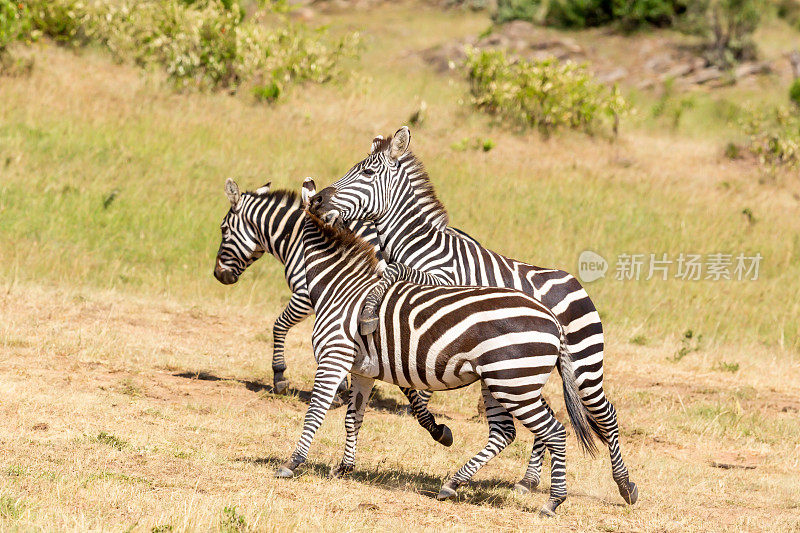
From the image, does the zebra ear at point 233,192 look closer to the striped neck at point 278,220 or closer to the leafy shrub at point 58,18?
the striped neck at point 278,220

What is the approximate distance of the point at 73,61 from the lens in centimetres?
1978

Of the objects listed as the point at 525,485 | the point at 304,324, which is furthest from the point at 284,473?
the point at 304,324

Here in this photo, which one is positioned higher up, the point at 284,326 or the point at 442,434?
the point at 442,434

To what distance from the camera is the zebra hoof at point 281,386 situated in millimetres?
9547

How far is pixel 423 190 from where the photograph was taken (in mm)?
8148

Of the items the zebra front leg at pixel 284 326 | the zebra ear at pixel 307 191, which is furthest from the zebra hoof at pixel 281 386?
the zebra ear at pixel 307 191

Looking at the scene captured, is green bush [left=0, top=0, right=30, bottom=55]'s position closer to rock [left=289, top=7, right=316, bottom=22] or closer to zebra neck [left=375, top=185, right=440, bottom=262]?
zebra neck [left=375, top=185, right=440, bottom=262]

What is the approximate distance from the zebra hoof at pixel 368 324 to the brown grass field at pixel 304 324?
1.14 meters

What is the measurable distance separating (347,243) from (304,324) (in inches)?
237

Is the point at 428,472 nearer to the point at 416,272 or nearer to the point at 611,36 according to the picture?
the point at 416,272

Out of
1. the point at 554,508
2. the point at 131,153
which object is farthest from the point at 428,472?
the point at 131,153

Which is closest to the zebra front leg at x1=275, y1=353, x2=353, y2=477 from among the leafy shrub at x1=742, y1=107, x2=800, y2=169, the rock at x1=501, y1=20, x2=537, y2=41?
the leafy shrub at x1=742, y1=107, x2=800, y2=169

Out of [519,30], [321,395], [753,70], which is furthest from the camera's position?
[519,30]

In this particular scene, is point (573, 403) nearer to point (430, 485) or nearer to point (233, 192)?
point (430, 485)
